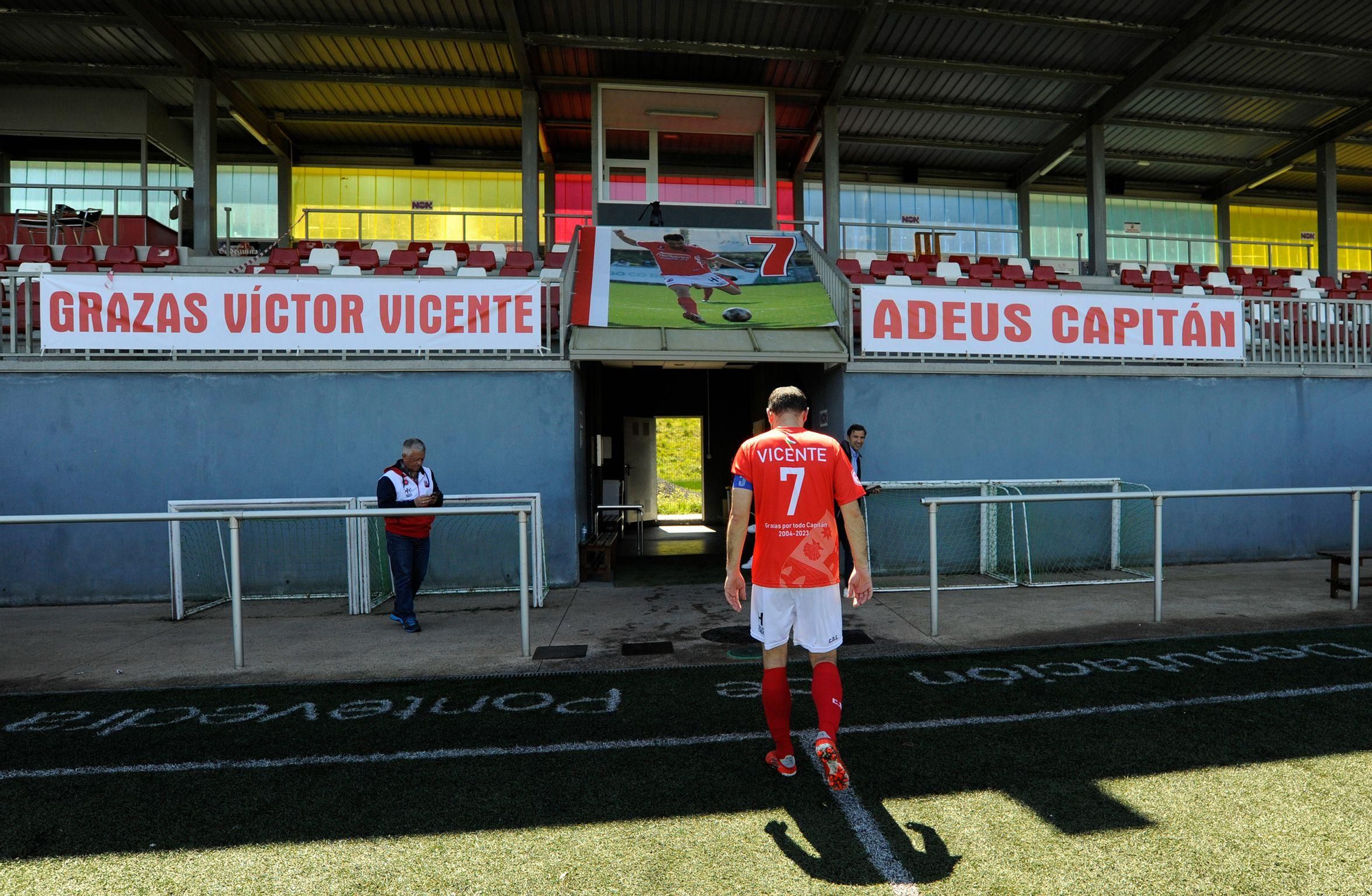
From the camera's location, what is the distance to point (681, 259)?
12141 mm

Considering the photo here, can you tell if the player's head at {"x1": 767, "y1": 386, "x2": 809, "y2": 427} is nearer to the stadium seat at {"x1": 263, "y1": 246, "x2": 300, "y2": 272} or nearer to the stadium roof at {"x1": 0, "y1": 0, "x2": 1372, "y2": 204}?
the stadium seat at {"x1": 263, "y1": 246, "x2": 300, "y2": 272}

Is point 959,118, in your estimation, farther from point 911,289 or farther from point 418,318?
point 418,318

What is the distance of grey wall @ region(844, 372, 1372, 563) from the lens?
9.19 m

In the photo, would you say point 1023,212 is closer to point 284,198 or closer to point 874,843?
point 284,198

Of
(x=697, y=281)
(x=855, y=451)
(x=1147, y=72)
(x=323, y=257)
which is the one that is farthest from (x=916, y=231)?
(x=323, y=257)

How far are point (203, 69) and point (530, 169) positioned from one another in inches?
252

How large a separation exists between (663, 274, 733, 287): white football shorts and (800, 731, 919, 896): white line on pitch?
8.41 meters

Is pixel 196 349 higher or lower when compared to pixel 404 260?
lower

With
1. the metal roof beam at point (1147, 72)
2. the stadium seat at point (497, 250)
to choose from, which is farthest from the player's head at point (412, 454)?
the metal roof beam at point (1147, 72)

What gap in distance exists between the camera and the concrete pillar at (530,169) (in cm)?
1520

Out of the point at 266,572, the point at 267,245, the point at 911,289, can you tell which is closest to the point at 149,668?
the point at 266,572

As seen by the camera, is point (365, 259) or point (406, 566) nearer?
point (406, 566)

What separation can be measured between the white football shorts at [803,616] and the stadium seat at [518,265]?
32.0 ft

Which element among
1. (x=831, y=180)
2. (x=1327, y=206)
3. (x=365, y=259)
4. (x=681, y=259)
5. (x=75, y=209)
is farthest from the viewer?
(x=1327, y=206)
